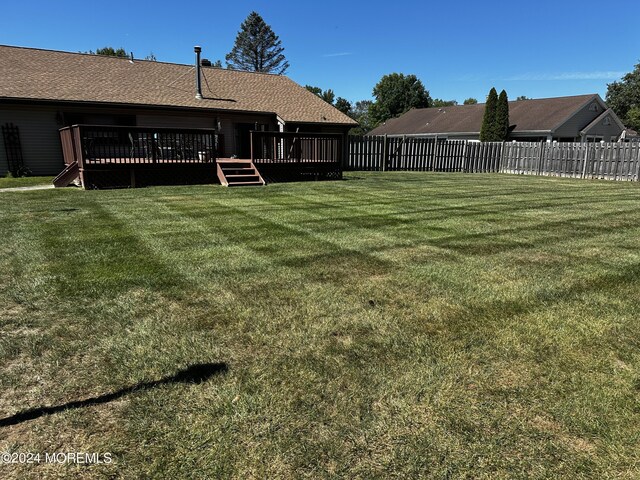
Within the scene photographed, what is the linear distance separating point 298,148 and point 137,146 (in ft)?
16.4

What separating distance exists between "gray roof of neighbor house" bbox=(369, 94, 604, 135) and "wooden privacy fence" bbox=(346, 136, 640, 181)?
1034 centimetres

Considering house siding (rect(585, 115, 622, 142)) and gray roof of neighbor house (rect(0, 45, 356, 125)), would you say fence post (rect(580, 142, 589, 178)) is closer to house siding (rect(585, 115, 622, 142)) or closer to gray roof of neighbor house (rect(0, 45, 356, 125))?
gray roof of neighbor house (rect(0, 45, 356, 125))

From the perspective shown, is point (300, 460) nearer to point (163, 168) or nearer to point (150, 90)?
point (163, 168)

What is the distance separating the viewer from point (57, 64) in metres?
17.8

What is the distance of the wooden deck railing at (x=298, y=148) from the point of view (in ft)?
43.4

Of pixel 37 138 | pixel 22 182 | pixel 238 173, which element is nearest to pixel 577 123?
pixel 238 173

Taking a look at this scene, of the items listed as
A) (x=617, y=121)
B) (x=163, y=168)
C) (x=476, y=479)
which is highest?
(x=617, y=121)

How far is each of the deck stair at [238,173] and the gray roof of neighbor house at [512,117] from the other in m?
24.4

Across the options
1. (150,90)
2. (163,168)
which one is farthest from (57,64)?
(163,168)

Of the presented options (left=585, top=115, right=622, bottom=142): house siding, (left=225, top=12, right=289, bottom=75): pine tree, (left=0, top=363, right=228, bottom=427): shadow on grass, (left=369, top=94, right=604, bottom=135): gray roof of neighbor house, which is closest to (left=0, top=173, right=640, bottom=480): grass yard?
(left=0, top=363, right=228, bottom=427): shadow on grass

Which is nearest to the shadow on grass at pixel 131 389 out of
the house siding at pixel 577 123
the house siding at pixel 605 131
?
the house siding at pixel 577 123

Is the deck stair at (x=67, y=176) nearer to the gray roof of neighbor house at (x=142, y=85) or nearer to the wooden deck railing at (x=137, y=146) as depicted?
the wooden deck railing at (x=137, y=146)

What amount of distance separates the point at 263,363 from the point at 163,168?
1061cm

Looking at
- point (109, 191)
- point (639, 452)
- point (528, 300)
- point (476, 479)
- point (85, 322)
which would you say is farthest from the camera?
point (109, 191)
